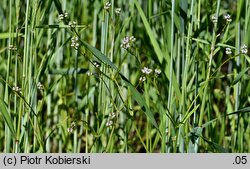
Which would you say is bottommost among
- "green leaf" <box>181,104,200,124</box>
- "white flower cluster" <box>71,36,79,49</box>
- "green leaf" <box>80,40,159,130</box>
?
"green leaf" <box>181,104,200,124</box>

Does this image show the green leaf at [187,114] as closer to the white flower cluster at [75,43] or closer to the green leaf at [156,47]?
the green leaf at [156,47]

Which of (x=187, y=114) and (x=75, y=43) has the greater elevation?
(x=75, y=43)

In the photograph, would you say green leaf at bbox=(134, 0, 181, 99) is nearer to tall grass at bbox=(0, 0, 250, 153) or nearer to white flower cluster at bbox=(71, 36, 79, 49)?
tall grass at bbox=(0, 0, 250, 153)

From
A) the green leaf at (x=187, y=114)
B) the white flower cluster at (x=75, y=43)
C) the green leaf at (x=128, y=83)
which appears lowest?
the green leaf at (x=187, y=114)

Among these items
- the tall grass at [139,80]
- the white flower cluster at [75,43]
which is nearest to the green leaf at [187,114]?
the tall grass at [139,80]

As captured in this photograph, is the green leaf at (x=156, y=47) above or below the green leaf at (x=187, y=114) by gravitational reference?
above

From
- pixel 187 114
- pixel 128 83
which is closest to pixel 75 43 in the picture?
pixel 128 83

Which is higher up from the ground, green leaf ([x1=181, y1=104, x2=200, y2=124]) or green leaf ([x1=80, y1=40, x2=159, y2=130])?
green leaf ([x1=80, y1=40, x2=159, y2=130])

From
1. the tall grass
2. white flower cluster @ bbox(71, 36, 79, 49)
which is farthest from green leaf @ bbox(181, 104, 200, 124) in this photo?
white flower cluster @ bbox(71, 36, 79, 49)

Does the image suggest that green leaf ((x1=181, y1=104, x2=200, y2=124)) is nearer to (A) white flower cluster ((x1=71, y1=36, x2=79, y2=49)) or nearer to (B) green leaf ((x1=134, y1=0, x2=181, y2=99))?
(B) green leaf ((x1=134, y1=0, x2=181, y2=99))

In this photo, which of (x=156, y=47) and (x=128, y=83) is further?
(x=156, y=47)

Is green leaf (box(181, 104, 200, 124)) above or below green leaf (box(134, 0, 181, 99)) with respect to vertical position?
below

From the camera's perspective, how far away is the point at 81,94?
1.70 meters

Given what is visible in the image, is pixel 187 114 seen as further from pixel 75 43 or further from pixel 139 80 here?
pixel 75 43
